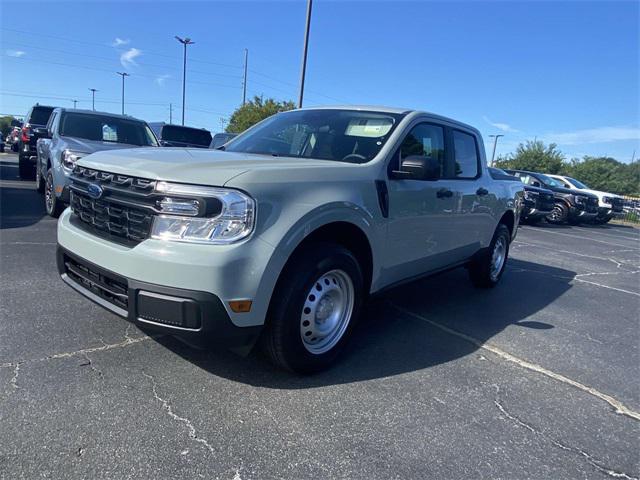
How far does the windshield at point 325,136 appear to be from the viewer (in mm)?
3574

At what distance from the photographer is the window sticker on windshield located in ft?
12.0

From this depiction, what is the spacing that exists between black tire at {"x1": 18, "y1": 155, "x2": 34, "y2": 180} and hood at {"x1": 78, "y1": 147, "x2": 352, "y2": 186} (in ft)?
36.3

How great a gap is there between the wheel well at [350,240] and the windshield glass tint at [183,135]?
1265cm

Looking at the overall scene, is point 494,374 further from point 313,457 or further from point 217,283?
point 217,283

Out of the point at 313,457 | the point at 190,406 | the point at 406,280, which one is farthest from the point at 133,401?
the point at 406,280

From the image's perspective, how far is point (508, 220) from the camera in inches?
240

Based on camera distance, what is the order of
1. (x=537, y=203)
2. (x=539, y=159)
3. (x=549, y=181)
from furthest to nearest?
(x=539, y=159)
(x=549, y=181)
(x=537, y=203)

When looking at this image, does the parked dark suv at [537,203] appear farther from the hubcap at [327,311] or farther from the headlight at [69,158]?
the hubcap at [327,311]

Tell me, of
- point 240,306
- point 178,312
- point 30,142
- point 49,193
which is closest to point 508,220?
point 240,306

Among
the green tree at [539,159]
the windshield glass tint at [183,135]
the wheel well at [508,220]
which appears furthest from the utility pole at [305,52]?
the green tree at [539,159]

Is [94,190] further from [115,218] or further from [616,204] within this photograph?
[616,204]

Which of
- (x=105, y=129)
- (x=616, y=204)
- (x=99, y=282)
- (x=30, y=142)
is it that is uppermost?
(x=105, y=129)

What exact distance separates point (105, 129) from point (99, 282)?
19.7 feet

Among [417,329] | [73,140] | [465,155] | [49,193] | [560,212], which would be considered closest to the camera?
[417,329]
